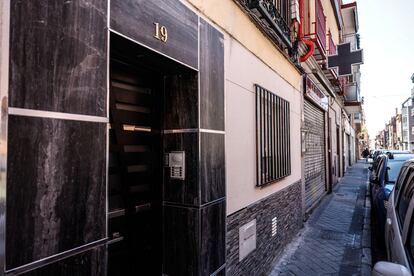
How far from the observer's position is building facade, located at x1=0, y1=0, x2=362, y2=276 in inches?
Answer: 65.5

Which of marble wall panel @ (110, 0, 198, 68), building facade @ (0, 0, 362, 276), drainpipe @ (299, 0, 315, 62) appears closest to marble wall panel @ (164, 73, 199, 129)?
building facade @ (0, 0, 362, 276)

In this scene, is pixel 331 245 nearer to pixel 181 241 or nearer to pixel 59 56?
pixel 181 241

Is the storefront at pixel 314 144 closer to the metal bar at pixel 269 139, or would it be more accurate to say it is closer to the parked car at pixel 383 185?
the parked car at pixel 383 185

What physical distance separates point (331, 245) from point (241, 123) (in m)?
3.87

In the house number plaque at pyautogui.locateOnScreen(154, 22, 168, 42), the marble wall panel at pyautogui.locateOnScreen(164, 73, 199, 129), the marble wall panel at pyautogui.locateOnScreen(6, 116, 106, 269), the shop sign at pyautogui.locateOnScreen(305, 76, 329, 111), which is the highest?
the shop sign at pyautogui.locateOnScreen(305, 76, 329, 111)

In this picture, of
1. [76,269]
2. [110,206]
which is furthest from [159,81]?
[76,269]

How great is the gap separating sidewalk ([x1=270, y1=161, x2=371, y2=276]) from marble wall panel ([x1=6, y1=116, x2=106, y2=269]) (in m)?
4.12

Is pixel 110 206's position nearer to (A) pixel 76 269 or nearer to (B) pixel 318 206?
(A) pixel 76 269

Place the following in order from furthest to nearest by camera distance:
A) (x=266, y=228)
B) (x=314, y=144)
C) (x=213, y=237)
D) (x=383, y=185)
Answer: (x=314, y=144)
(x=383, y=185)
(x=266, y=228)
(x=213, y=237)

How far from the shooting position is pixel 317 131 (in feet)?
37.3

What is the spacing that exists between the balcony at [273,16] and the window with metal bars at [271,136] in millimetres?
1153

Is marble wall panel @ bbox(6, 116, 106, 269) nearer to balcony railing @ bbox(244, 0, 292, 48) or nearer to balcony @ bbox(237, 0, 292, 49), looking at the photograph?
balcony @ bbox(237, 0, 292, 49)

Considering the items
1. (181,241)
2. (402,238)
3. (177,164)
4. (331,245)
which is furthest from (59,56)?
(331,245)

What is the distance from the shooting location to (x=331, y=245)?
6637 millimetres
